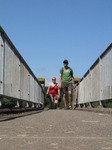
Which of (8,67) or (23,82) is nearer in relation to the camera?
(8,67)

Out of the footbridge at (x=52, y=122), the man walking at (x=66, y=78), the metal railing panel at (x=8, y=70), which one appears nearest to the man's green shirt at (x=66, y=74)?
the man walking at (x=66, y=78)

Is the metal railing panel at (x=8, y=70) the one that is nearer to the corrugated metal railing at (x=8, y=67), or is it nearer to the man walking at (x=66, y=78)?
the corrugated metal railing at (x=8, y=67)

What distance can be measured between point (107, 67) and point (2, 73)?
9.45 ft

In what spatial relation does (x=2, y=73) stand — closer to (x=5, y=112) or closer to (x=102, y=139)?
(x=5, y=112)

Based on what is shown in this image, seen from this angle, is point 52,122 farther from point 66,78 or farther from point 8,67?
point 66,78

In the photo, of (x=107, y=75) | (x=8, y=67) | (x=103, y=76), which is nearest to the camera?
(x=8, y=67)

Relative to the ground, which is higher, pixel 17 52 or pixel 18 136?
pixel 17 52

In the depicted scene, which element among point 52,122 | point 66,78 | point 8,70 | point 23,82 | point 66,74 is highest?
point 66,74

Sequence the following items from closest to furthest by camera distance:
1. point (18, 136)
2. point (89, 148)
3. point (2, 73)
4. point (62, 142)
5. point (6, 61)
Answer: point (89, 148), point (62, 142), point (18, 136), point (2, 73), point (6, 61)

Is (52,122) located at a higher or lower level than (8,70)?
lower

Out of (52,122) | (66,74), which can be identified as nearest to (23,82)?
(66,74)

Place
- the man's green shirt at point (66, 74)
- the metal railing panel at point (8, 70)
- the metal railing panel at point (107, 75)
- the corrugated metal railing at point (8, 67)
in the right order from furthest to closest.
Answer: the man's green shirt at point (66, 74) < the metal railing panel at point (107, 75) < the metal railing panel at point (8, 70) < the corrugated metal railing at point (8, 67)

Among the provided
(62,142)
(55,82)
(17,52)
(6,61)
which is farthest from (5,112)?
(55,82)

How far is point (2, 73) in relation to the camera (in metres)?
6.63
